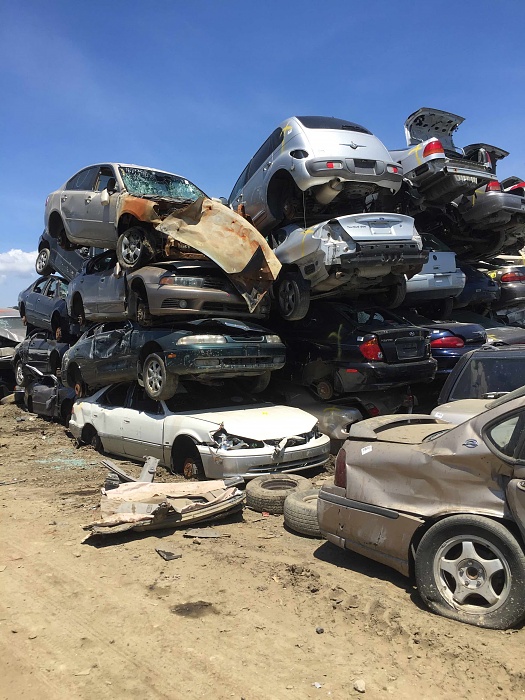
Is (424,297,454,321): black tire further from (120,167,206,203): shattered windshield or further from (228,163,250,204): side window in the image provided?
(120,167,206,203): shattered windshield

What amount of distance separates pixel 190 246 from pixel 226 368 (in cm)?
184

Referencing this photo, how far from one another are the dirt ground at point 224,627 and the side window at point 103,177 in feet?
20.8

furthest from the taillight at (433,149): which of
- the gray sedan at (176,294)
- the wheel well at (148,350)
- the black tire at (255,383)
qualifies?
the wheel well at (148,350)

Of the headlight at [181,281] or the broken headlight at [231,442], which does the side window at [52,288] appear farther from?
the broken headlight at [231,442]

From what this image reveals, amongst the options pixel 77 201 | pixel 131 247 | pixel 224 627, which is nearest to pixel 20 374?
pixel 77 201

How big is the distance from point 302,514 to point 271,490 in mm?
944

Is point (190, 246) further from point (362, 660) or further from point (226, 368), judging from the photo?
point (362, 660)

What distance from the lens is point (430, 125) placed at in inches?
477

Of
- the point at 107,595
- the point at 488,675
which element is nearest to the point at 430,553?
the point at 488,675

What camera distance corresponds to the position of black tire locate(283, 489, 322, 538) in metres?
5.10

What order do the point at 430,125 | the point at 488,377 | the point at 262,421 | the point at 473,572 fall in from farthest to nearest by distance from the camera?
the point at 430,125 → the point at 262,421 → the point at 488,377 → the point at 473,572

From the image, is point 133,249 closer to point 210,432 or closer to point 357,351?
point 210,432

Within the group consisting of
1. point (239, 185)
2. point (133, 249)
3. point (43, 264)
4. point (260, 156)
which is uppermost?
point (260, 156)

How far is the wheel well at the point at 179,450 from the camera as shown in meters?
6.95
